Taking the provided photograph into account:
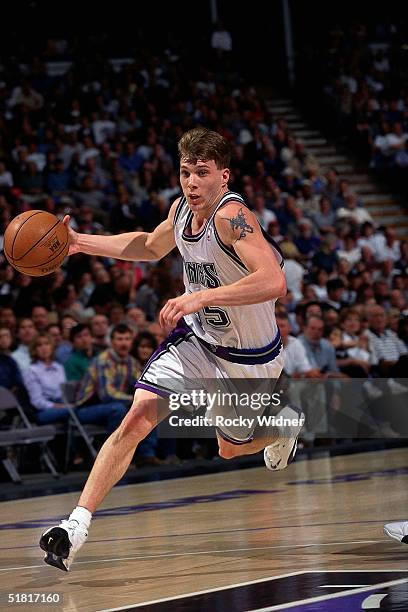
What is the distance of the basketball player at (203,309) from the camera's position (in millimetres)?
5504

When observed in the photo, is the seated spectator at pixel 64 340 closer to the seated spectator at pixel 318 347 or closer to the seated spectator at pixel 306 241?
the seated spectator at pixel 318 347

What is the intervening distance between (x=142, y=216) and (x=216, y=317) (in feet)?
30.6

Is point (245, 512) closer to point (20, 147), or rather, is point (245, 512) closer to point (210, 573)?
point (210, 573)

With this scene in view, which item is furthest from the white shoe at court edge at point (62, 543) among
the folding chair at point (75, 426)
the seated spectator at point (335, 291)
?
the seated spectator at point (335, 291)

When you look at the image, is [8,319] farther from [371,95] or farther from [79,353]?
[371,95]

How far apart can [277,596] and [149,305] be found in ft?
28.6

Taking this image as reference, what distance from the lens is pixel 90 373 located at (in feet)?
36.3

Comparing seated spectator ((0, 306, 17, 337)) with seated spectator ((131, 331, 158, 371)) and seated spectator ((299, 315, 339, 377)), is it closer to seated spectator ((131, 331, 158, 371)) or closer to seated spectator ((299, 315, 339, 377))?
seated spectator ((131, 331, 158, 371))

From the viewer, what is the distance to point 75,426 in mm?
10891

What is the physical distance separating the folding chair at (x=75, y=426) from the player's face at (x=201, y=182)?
5141mm

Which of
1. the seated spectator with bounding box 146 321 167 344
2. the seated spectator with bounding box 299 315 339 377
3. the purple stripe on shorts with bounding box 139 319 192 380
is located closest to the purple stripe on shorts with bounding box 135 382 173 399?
the purple stripe on shorts with bounding box 139 319 192 380

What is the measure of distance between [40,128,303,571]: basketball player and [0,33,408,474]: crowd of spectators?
4.70 metres

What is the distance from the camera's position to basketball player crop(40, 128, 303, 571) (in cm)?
550

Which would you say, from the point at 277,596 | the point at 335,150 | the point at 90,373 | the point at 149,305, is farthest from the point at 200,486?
the point at 335,150
